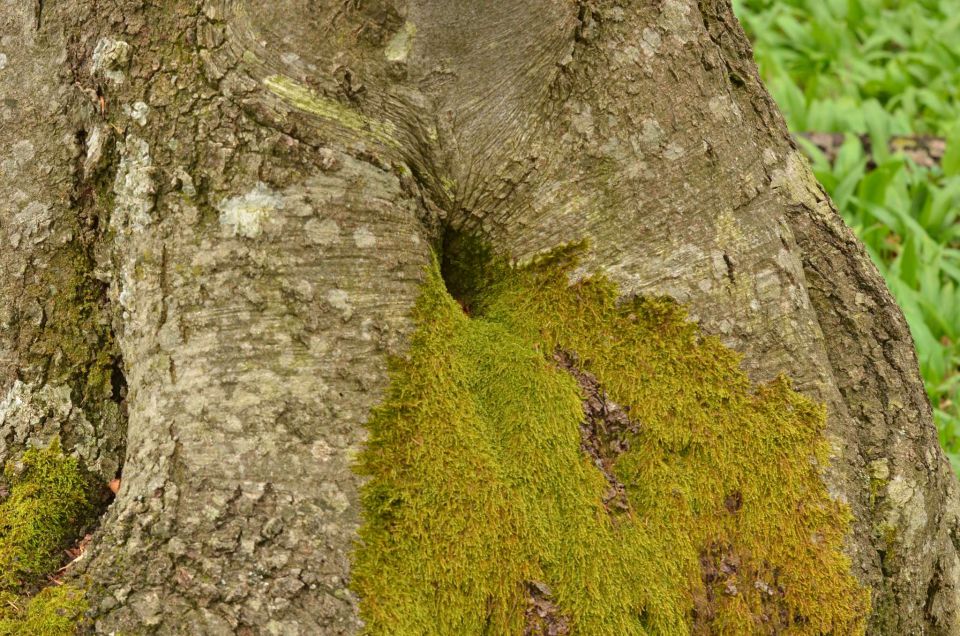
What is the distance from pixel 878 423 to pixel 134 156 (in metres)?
2.02

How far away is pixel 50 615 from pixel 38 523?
0.90ft

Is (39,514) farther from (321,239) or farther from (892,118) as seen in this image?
(892,118)

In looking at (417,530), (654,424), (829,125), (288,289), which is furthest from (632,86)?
(829,125)

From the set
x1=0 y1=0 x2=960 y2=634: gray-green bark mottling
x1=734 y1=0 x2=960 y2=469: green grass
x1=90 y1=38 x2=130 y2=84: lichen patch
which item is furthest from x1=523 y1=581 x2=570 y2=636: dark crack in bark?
x1=734 y1=0 x2=960 y2=469: green grass

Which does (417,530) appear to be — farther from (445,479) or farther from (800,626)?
(800,626)

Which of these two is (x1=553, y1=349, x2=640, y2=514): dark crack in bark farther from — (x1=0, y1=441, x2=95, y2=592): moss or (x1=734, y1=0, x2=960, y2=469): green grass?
(x1=734, y1=0, x2=960, y2=469): green grass

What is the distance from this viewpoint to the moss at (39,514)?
1.87 m

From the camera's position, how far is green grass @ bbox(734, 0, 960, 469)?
14.6ft

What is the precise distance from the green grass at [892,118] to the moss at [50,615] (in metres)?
3.39

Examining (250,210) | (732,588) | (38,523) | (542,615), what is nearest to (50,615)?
(38,523)

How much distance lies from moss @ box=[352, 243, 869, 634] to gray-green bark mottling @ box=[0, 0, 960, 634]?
8 centimetres

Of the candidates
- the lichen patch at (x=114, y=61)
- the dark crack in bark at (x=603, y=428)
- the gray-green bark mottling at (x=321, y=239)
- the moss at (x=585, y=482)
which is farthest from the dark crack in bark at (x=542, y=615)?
the lichen patch at (x=114, y=61)

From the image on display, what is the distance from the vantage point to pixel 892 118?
5770 millimetres

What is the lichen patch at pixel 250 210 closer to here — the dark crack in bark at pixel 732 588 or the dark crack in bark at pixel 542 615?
the dark crack in bark at pixel 542 615
